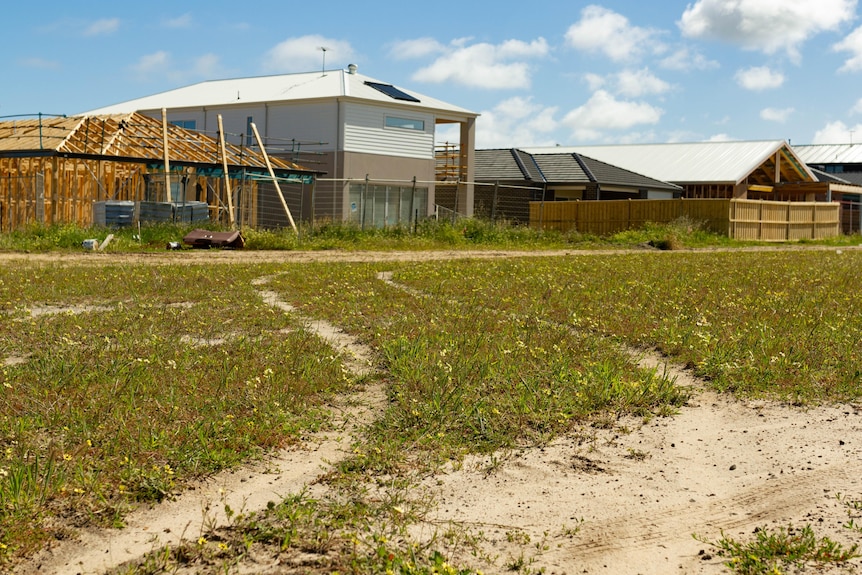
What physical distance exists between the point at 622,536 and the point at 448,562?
98 centimetres

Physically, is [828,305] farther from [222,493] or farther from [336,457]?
[222,493]

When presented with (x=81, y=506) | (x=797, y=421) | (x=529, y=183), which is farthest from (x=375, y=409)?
(x=529, y=183)

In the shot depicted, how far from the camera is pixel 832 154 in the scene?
7825 cm

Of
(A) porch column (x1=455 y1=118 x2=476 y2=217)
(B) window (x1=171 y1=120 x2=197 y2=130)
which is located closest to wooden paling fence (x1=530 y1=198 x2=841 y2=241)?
(A) porch column (x1=455 y1=118 x2=476 y2=217)

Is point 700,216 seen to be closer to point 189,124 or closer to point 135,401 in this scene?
point 189,124

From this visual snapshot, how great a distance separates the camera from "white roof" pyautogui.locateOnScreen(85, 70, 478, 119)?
4078 cm

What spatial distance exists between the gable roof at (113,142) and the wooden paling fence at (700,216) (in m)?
12.3

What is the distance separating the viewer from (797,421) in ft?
23.3

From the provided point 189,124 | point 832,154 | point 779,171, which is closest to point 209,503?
point 189,124

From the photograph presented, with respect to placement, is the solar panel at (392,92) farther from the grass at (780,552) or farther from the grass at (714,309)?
the grass at (780,552)

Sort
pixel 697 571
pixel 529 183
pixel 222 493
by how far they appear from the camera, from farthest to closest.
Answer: pixel 529 183, pixel 222 493, pixel 697 571

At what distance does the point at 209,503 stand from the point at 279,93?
38.4 meters

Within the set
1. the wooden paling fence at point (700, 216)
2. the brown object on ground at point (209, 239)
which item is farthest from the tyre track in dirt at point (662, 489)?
the wooden paling fence at point (700, 216)

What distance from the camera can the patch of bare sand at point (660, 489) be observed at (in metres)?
4.87
